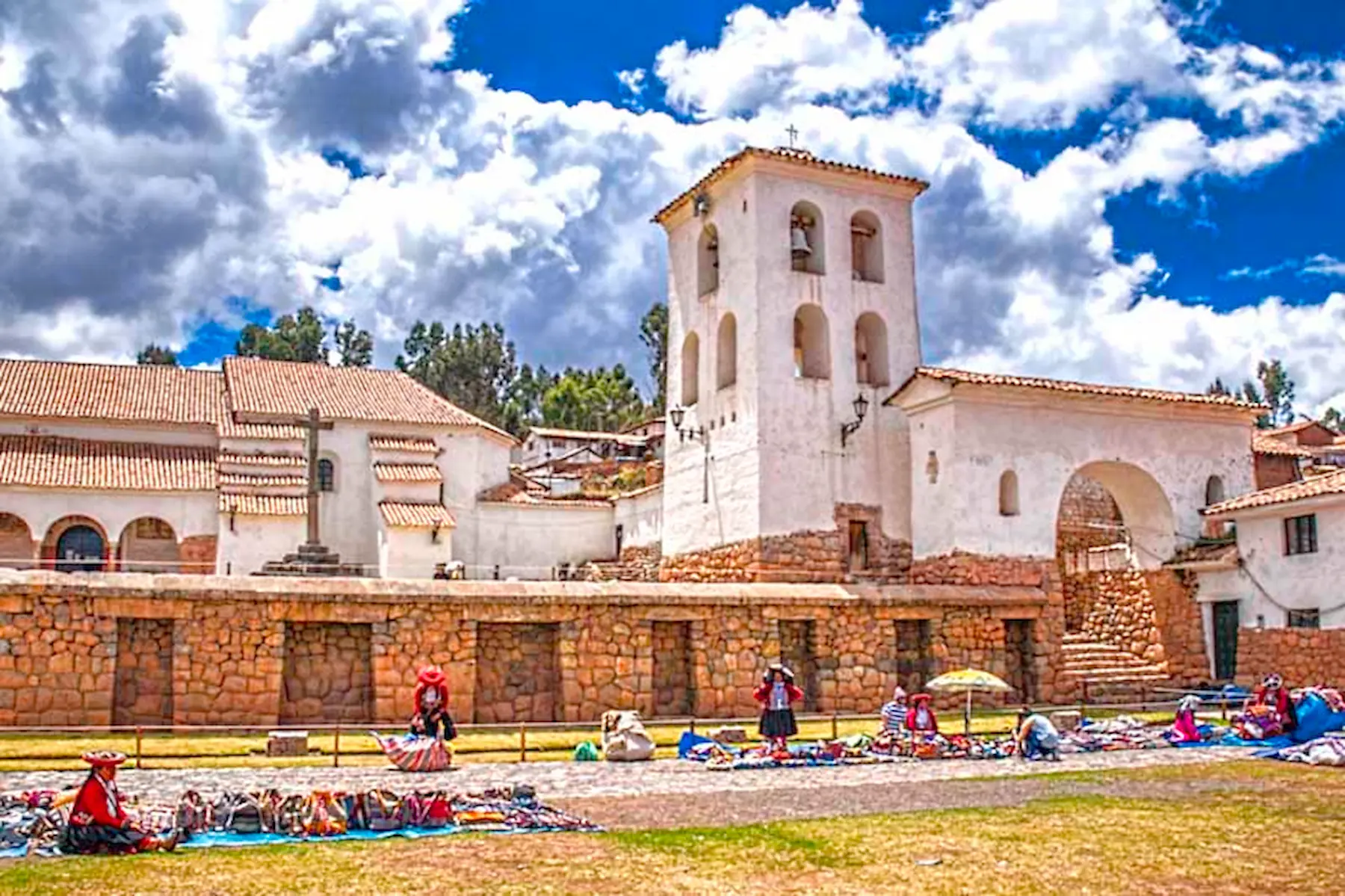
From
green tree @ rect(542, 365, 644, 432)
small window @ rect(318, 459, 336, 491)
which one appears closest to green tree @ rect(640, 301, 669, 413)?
green tree @ rect(542, 365, 644, 432)

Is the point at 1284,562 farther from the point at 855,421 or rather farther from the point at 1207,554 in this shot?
the point at 855,421

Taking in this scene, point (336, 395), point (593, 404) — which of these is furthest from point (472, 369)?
point (336, 395)

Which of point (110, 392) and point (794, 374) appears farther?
point (110, 392)

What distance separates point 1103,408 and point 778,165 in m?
9.21

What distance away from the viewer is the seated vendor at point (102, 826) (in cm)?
1041

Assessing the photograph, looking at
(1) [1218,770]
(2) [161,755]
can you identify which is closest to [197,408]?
(2) [161,755]

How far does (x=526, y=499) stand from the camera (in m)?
39.0

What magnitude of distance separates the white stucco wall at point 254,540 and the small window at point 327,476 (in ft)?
9.74

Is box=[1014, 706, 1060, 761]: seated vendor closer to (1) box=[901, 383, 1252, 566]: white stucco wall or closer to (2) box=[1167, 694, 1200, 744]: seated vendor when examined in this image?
(2) box=[1167, 694, 1200, 744]: seated vendor

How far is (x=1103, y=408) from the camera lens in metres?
28.1

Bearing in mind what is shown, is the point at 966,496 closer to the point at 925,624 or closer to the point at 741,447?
the point at 925,624

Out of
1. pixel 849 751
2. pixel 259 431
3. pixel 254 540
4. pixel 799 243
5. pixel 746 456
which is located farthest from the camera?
pixel 259 431

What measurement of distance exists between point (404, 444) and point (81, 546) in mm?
9527

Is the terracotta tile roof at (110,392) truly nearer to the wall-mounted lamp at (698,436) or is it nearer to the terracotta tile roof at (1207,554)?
the wall-mounted lamp at (698,436)
